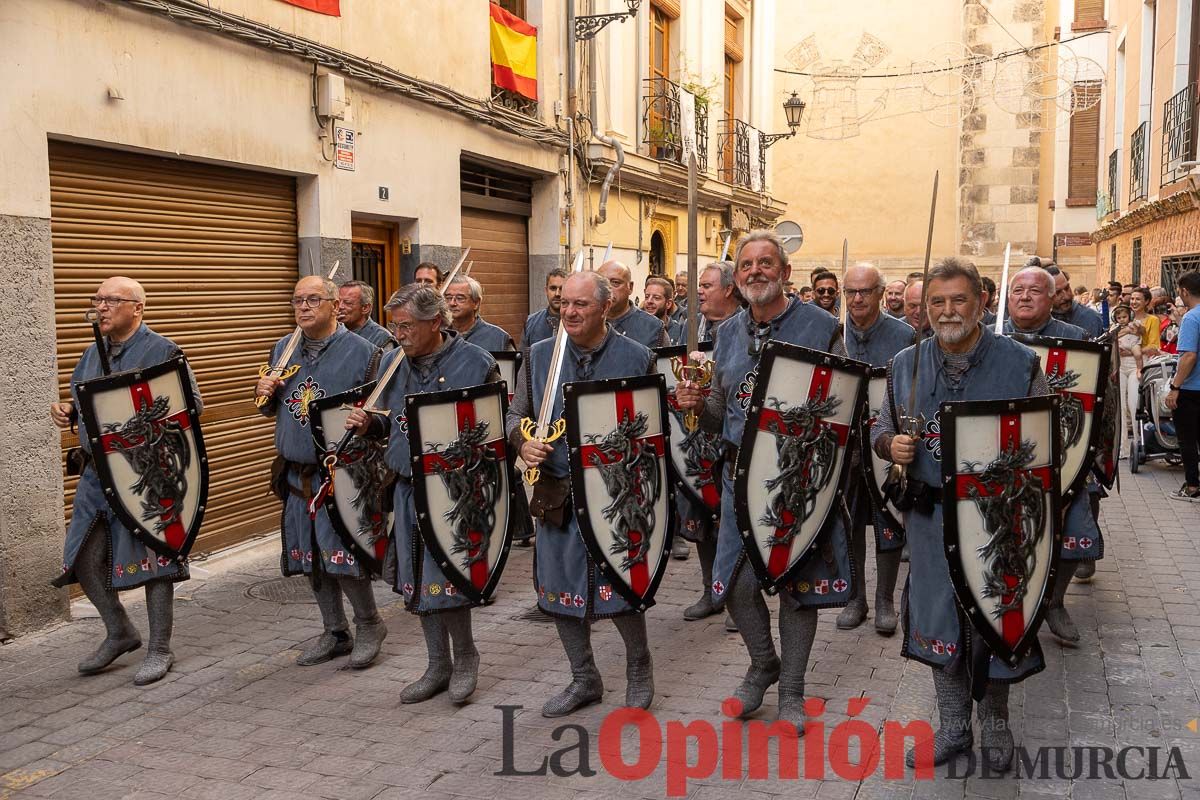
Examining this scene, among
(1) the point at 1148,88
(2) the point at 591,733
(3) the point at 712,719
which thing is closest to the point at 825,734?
(3) the point at 712,719

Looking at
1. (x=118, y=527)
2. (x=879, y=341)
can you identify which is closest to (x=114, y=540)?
(x=118, y=527)

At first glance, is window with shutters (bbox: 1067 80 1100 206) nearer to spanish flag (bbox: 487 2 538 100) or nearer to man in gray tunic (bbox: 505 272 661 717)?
spanish flag (bbox: 487 2 538 100)

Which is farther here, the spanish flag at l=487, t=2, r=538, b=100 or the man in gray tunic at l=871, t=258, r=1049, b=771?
the spanish flag at l=487, t=2, r=538, b=100

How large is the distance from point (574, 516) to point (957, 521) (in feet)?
5.06

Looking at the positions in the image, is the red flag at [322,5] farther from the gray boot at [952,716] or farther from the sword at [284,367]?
the gray boot at [952,716]

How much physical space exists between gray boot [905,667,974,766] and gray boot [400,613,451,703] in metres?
2.13

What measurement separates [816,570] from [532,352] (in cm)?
149

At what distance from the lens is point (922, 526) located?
431 centimetres

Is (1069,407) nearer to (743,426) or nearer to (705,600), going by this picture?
(743,426)

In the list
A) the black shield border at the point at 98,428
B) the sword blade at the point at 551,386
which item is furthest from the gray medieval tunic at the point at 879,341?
the black shield border at the point at 98,428

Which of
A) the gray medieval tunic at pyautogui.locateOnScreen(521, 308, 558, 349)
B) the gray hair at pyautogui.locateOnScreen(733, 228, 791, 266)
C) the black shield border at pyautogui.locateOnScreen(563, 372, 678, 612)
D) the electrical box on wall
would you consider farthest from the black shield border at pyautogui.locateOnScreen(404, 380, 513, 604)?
the electrical box on wall

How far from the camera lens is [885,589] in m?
6.30

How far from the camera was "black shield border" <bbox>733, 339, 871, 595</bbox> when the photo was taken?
181 inches

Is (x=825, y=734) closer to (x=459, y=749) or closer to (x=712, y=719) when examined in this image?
(x=712, y=719)
